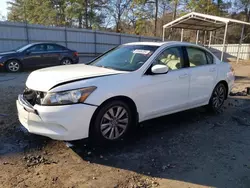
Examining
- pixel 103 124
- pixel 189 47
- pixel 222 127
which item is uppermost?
pixel 189 47

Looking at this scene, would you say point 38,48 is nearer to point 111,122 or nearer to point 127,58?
point 127,58

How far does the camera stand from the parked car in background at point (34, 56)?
1041cm

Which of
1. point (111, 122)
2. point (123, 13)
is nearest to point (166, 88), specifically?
point (111, 122)

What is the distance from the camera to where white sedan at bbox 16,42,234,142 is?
2.98 m

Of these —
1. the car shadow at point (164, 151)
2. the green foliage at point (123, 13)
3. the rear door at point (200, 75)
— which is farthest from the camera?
the green foliage at point (123, 13)

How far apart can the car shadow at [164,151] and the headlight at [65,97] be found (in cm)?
81

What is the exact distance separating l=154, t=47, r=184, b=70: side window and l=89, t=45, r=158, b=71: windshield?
0.69ft

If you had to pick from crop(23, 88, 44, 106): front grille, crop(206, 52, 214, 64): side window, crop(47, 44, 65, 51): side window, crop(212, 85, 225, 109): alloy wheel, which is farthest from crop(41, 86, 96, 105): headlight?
crop(47, 44, 65, 51): side window

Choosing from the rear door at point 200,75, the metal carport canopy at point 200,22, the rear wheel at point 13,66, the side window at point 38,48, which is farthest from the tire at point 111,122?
the metal carport canopy at point 200,22

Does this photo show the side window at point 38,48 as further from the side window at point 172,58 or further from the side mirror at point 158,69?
the side mirror at point 158,69

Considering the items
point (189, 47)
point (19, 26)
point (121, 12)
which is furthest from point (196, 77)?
point (121, 12)

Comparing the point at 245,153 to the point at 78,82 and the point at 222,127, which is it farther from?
the point at 78,82

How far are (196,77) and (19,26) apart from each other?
14.5 metres

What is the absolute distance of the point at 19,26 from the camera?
15375mm
